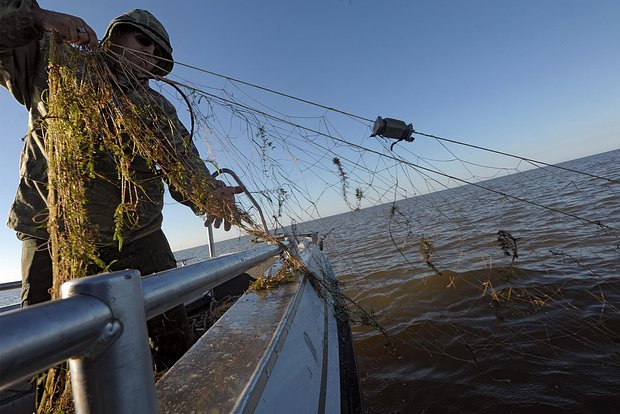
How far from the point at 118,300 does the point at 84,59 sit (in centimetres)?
178

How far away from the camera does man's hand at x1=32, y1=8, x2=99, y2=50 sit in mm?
1593

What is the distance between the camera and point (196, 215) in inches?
98.7

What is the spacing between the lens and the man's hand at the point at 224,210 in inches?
88.3

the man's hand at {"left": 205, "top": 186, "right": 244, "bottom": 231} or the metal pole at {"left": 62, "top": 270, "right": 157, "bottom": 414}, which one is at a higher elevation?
the man's hand at {"left": 205, "top": 186, "right": 244, "bottom": 231}

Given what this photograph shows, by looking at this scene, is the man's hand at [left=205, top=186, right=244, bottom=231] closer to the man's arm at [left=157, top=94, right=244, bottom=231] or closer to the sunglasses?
the man's arm at [left=157, top=94, right=244, bottom=231]

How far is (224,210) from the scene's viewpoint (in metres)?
2.28

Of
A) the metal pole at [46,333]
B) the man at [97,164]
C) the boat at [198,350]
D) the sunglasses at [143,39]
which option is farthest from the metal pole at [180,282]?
the sunglasses at [143,39]

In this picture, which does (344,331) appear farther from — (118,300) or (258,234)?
(118,300)

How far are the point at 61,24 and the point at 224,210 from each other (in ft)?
4.50

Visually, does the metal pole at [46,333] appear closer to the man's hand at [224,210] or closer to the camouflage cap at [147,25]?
the man's hand at [224,210]

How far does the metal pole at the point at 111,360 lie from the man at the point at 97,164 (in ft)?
4.44

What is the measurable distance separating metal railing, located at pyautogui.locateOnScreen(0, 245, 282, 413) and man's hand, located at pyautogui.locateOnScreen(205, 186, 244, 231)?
65.5 inches

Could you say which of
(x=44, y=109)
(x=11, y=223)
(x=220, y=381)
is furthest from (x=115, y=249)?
(x=220, y=381)

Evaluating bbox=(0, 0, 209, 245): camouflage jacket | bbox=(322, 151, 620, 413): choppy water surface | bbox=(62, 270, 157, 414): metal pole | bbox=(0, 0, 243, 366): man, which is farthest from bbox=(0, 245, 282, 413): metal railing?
bbox=(322, 151, 620, 413): choppy water surface
